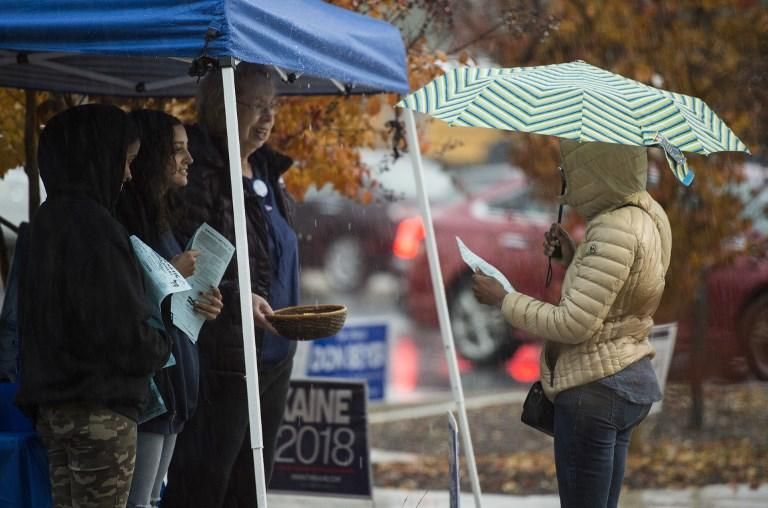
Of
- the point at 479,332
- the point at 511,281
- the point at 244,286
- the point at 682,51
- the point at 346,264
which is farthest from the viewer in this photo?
the point at 346,264

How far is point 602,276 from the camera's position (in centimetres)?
456

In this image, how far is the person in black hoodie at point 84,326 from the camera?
4094 mm

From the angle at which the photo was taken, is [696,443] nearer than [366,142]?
No

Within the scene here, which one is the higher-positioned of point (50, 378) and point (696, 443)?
point (50, 378)

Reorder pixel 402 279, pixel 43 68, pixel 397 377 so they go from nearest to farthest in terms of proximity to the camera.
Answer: pixel 43 68 → pixel 397 377 → pixel 402 279

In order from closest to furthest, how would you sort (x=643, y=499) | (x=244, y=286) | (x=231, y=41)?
(x=231, y=41)
(x=244, y=286)
(x=643, y=499)

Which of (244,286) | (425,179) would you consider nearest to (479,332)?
(425,179)

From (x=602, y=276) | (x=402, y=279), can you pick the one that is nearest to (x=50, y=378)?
(x=602, y=276)

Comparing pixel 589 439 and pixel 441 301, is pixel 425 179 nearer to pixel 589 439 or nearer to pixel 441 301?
pixel 441 301

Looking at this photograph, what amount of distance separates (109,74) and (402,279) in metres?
9.13

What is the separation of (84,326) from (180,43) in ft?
3.36

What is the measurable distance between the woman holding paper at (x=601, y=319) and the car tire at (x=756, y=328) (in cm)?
628

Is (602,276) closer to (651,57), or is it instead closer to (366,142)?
(366,142)

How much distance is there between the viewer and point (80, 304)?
4074mm
